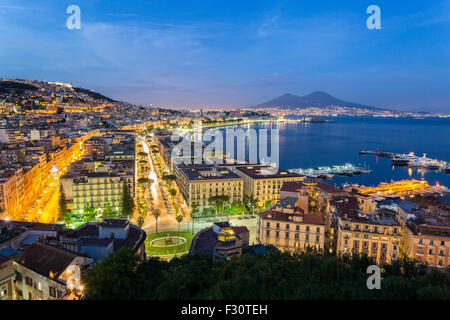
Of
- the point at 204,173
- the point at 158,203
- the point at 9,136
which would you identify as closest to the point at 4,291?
the point at 158,203

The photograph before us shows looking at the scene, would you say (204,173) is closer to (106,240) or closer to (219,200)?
(219,200)

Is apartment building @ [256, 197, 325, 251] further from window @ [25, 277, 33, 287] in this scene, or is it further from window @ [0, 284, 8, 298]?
window @ [0, 284, 8, 298]

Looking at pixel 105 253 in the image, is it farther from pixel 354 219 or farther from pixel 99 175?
pixel 99 175

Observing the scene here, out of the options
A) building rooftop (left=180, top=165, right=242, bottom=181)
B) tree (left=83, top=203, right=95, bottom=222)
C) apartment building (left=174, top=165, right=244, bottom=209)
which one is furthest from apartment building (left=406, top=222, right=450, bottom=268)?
tree (left=83, top=203, right=95, bottom=222)

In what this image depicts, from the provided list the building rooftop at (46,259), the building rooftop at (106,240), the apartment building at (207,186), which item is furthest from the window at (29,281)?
the apartment building at (207,186)

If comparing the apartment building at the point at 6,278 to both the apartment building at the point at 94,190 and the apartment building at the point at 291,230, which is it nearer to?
the apartment building at the point at 291,230

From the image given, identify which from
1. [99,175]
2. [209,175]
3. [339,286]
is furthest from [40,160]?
[339,286]
